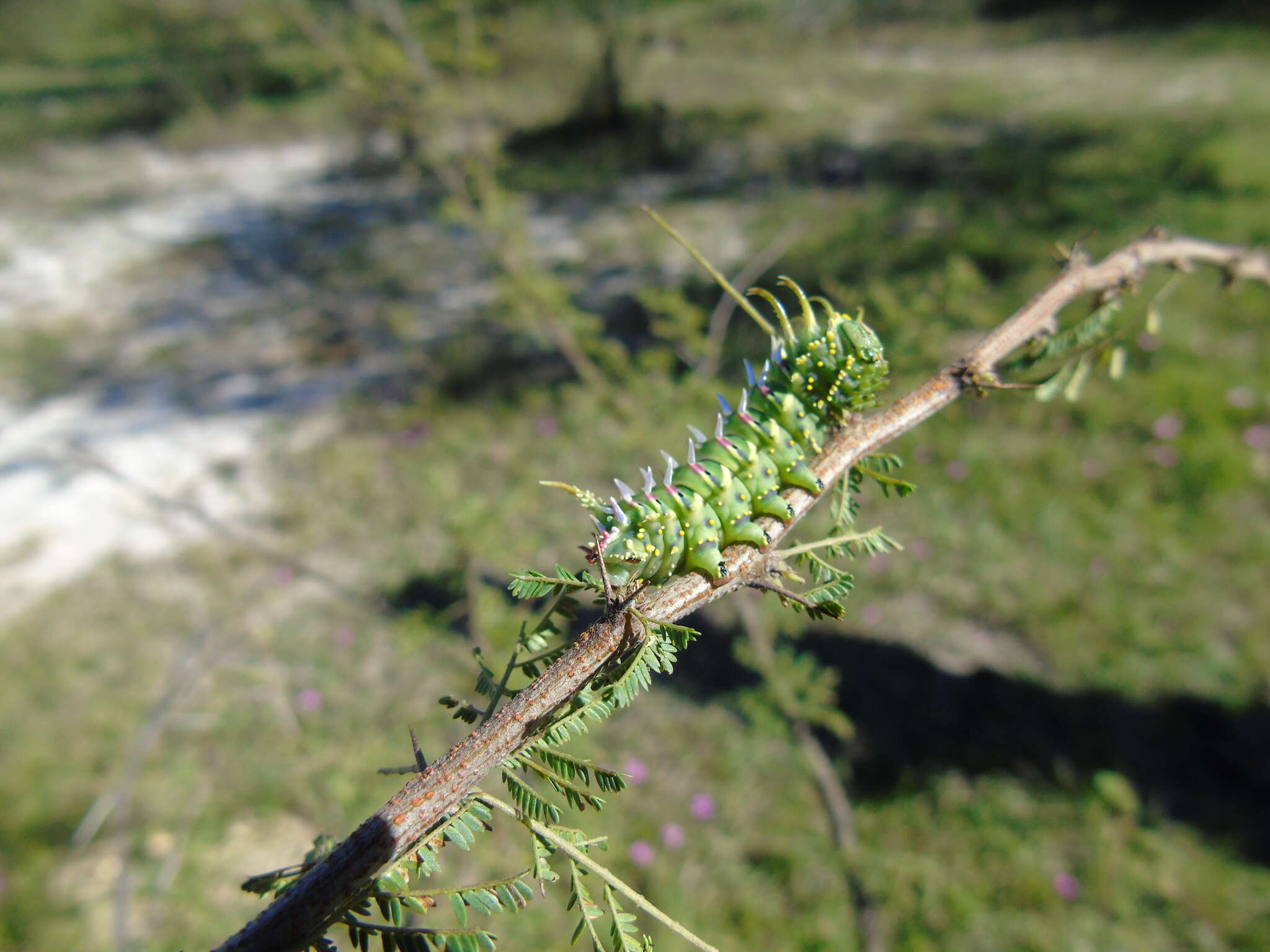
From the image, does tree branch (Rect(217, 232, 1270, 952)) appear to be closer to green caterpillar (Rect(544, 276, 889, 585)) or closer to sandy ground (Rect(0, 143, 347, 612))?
green caterpillar (Rect(544, 276, 889, 585))

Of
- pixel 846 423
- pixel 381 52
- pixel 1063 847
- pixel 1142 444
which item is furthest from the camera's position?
pixel 1142 444

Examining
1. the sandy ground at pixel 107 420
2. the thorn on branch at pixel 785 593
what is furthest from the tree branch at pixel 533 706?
the sandy ground at pixel 107 420

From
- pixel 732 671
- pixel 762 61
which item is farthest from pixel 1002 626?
pixel 762 61

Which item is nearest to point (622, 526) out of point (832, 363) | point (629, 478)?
point (832, 363)

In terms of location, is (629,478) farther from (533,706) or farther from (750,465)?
(533,706)

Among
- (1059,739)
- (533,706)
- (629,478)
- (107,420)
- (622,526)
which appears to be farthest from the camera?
(107,420)

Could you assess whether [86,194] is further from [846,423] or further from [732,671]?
[846,423]
